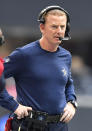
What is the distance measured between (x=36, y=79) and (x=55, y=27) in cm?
44

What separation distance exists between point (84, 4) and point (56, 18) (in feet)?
30.7

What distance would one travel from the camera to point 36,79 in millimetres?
3975

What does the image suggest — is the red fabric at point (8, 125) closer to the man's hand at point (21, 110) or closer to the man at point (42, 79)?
the man at point (42, 79)

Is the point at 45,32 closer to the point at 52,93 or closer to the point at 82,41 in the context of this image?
the point at 52,93

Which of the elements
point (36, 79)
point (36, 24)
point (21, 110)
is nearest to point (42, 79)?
point (36, 79)

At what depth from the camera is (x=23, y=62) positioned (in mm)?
3990

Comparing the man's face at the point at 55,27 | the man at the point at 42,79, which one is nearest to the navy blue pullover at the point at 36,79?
the man at the point at 42,79

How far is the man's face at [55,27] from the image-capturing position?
3992 mm

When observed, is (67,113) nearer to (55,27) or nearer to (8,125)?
(8,125)

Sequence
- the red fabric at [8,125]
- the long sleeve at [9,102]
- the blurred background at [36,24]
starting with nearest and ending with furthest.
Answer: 1. the long sleeve at [9,102]
2. the red fabric at [8,125]
3. the blurred background at [36,24]

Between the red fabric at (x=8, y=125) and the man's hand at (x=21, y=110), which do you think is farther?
the red fabric at (x=8, y=125)

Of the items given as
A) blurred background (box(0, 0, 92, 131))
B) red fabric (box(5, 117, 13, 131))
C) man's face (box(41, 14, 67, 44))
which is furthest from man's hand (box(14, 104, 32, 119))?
blurred background (box(0, 0, 92, 131))

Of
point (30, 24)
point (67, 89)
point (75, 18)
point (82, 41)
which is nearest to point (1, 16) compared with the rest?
point (30, 24)

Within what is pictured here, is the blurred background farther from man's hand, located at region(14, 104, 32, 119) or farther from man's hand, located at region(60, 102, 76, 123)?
man's hand, located at region(14, 104, 32, 119)
